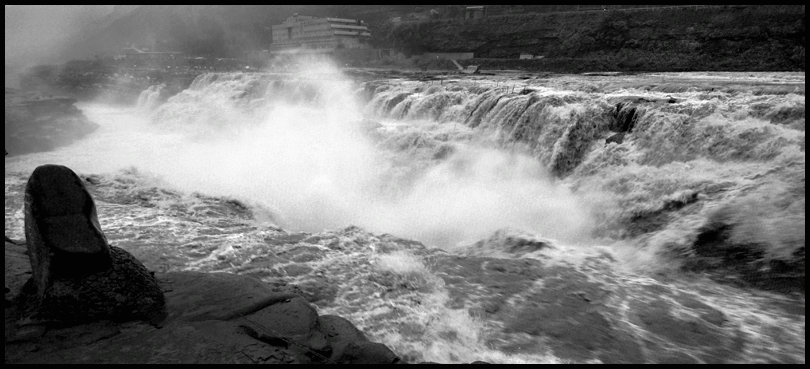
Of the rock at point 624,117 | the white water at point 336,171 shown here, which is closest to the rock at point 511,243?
the white water at point 336,171

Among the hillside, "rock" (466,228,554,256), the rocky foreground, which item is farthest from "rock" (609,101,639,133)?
the hillside

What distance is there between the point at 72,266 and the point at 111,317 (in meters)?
0.49

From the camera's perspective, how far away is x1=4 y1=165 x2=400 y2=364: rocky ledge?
122 inches

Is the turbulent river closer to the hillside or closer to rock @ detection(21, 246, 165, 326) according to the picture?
rock @ detection(21, 246, 165, 326)

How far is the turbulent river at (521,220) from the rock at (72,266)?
1.54m

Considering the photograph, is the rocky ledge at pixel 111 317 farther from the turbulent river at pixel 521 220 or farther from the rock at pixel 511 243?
the rock at pixel 511 243

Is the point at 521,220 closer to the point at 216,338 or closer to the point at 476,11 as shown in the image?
the point at 216,338

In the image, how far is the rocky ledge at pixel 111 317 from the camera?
309 centimetres

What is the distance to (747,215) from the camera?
579 cm

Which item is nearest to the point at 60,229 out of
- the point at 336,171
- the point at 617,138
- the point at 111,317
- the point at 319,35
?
the point at 111,317

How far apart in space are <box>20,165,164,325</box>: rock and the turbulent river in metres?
1.54

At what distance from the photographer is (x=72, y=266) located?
10.9 ft
